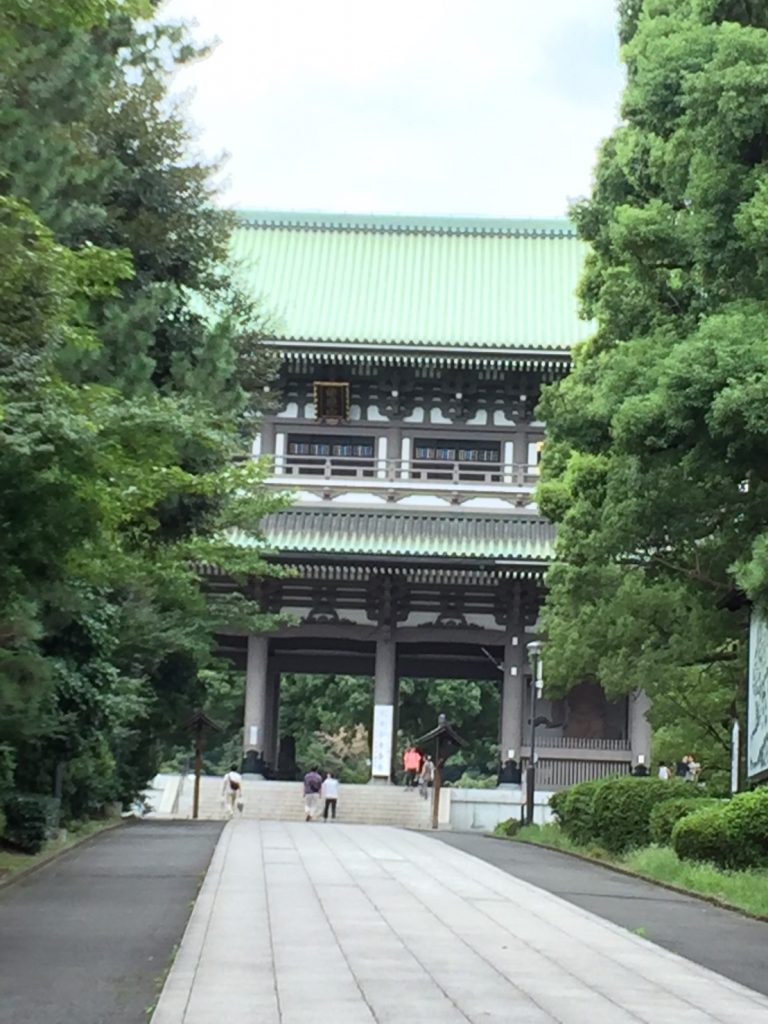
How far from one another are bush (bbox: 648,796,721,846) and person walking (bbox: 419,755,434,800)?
13649 millimetres

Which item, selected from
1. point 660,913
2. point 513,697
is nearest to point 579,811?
point 660,913

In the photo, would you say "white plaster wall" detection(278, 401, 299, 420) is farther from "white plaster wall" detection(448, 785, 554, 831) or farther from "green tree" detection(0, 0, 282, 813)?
"green tree" detection(0, 0, 282, 813)

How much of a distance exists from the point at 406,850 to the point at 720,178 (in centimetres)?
1112

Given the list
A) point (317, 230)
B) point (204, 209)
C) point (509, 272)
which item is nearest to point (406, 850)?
point (204, 209)

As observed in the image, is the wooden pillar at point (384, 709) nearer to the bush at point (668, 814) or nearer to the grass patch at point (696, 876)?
the grass patch at point (696, 876)

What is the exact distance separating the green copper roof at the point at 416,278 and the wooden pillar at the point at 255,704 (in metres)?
7.42

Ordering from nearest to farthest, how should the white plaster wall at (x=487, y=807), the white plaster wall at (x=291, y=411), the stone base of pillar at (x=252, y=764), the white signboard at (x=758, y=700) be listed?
the white signboard at (x=758, y=700)
the white plaster wall at (x=487, y=807)
the stone base of pillar at (x=252, y=764)
the white plaster wall at (x=291, y=411)

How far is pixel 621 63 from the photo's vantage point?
61.9 ft

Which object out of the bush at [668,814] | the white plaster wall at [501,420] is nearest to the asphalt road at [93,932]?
the bush at [668,814]

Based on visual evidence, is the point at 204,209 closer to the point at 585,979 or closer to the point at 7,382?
the point at 7,382

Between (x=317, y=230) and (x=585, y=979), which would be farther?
(x=317, y=230)

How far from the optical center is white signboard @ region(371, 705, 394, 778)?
3375 cm

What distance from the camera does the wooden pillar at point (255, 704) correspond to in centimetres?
3362

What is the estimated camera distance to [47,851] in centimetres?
1934
